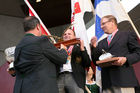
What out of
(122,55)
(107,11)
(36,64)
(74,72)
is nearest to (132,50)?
(122,55)

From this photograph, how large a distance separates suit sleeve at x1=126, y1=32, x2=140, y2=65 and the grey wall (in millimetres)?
6798

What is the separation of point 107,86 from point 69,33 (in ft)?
2.76

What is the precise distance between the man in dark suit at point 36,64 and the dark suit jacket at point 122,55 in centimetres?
45

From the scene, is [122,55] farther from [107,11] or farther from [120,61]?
[107,11]

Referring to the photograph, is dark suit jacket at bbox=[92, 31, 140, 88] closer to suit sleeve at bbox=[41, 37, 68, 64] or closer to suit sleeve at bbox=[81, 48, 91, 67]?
suit sleeve at bbox=[81, 48, 91, 67]

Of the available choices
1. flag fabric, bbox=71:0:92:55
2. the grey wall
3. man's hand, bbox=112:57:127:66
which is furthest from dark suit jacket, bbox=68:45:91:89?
the grey wall

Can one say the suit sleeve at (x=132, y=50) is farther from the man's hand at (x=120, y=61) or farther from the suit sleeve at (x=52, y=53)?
the suit sleeve at (x=52, y=53)

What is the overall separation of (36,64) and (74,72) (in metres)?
0.48

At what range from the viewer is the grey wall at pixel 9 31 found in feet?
27.5

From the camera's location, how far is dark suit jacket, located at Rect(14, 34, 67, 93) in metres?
1.89

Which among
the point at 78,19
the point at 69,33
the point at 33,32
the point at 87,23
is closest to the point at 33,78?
Answer: the point at 33,32

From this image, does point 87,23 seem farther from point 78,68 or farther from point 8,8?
point 78,68

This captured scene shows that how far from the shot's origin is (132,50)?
2137 mm

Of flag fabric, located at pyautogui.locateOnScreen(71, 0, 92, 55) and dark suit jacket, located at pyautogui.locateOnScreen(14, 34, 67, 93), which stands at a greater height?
flag fabric, located at pyautogui.locateOnScreen(71, 0, 92, 55)
